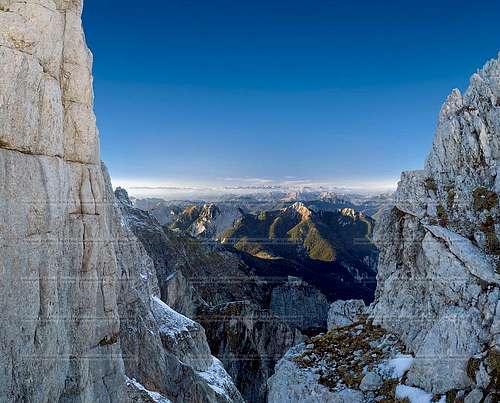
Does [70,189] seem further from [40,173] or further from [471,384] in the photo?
[471,384]

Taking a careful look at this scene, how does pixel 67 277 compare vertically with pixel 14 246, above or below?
below

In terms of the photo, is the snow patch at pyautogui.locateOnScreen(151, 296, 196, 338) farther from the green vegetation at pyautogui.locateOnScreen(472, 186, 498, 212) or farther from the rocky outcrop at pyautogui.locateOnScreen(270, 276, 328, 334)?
the rocky outcrop at pyautogui.locateOnScreen(270, 276, 328, 334)

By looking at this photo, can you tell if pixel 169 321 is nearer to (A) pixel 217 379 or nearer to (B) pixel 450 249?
(A) pixel 217 379

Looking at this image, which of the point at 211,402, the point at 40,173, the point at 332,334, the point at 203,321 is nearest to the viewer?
the point at 40,173

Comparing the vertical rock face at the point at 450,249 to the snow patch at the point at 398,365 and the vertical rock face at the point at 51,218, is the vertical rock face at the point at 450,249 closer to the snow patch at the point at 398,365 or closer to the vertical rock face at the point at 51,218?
the snow patch at the point at 398,365

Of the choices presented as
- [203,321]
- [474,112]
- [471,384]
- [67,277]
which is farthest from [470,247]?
[203,321]

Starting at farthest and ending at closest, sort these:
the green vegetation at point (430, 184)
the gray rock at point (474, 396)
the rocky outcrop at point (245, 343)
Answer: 1. the rocky outcrop at point (245, 343)
2. the green vegetation at point (430, 184)
3. the gray rock at point (474, 396)

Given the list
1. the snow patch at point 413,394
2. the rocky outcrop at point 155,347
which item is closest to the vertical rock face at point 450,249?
the snow patch at point 413,394
